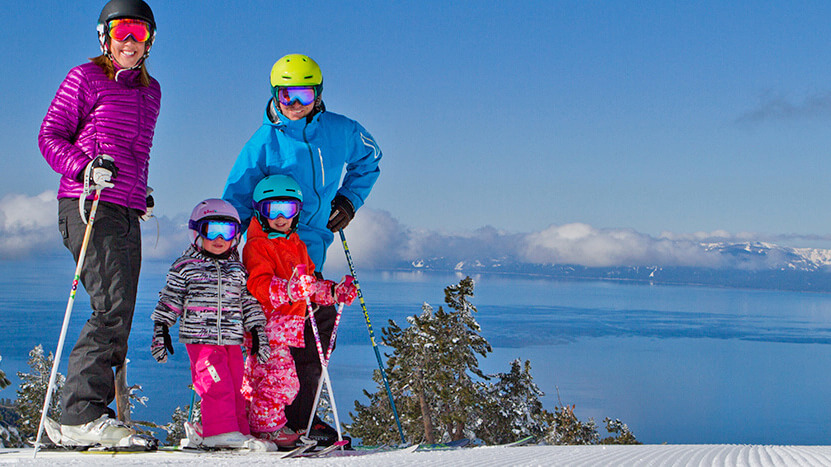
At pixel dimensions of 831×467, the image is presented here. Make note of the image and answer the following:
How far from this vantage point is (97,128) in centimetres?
460

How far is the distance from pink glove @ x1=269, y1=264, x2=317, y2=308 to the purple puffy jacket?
1119 mm

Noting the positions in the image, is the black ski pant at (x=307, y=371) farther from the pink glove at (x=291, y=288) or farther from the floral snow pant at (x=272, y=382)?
the pink glove at (x=291, y=288)

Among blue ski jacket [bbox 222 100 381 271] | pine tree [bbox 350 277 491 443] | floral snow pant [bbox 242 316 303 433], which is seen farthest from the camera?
pine tree [bbox 350 277 491 443]

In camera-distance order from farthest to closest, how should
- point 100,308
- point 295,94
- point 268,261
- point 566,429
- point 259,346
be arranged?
point 566,429 < point 295,94 < point 268,261 < point 259,346 < point 100,308

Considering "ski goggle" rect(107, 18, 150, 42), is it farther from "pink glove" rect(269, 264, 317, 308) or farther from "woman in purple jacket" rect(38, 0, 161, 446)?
"pink glove" rect(269, 264, 317, 308)

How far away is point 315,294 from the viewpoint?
5.20m

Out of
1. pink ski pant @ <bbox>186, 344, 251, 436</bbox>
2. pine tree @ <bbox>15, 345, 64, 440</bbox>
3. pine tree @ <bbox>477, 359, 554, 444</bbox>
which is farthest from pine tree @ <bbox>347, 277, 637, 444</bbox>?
pink ski pant @ <bbox>186, 344, 251, 436</bbox>

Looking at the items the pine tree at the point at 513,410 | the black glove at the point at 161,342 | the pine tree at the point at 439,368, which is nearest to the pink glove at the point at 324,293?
the black glove at the point at 161,342

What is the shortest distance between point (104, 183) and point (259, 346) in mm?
1493

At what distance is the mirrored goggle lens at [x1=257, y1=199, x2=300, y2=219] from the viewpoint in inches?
204

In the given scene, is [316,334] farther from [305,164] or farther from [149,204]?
[149,204]

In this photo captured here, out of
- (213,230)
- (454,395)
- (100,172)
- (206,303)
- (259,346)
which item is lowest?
(454,395)

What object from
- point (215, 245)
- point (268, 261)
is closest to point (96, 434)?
point (215, 245)

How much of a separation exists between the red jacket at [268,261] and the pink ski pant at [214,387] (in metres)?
0.47
